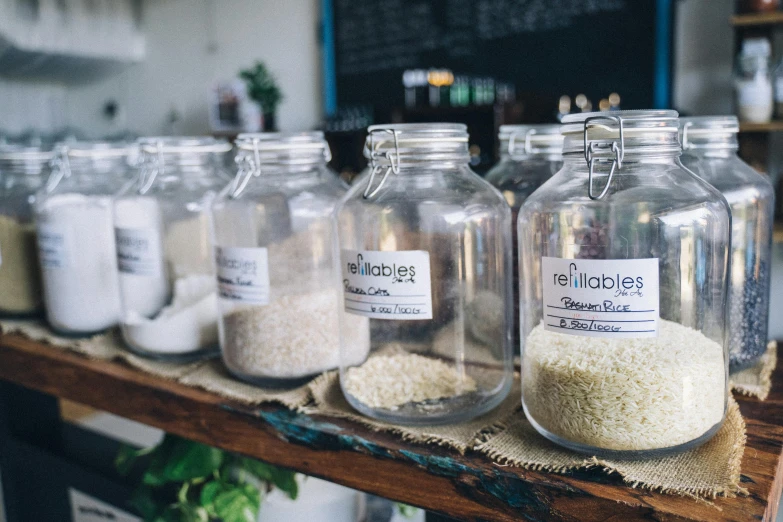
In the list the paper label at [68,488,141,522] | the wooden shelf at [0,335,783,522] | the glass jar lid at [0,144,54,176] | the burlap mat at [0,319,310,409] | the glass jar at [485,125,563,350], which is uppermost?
the glass jar lid at [0,144,54,176]

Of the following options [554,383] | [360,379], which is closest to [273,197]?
[360,379]

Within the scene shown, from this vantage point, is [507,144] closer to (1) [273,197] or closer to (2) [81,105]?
(1) [273,197]

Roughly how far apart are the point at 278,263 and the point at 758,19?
1664 mm

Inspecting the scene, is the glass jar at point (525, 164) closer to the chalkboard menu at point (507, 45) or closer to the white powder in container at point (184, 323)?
the white powder in container at point (184, 323)

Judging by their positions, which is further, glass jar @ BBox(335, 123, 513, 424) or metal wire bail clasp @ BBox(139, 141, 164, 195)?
metal wire bail clasp @ BBox(139, 141, 164, 195)

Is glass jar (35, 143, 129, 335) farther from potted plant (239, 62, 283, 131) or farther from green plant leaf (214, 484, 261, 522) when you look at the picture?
potted plant (239, 62, 283, 131)

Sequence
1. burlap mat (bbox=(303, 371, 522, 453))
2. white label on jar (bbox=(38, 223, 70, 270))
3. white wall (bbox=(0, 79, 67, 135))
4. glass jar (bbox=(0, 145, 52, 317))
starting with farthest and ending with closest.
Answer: white wall (bbox=(0, 79, 67, 135))
glass jar (bbox=(0, 145, 52, 317))
white label on jar (bbox=(38, 223, 70, 270))
burlap mat (bbox=(303, 371, 522, 453))

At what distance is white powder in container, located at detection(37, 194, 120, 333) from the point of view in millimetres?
1000

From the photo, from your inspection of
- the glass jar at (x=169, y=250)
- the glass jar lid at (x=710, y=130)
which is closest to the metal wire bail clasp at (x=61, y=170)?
the glass jar at (x=169, y=250)

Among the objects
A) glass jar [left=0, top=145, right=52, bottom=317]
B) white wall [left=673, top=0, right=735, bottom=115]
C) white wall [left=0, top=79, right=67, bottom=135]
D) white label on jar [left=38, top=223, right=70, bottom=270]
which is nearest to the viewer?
white label on jar [left=38, top=223, right=70, bottom=270]

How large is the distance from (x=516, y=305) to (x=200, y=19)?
3.48m

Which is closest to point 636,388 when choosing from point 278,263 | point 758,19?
point 278,263

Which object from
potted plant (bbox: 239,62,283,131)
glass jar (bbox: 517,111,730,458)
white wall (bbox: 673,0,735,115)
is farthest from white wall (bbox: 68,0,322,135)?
glass jar (bbox: 517,111,730,458)

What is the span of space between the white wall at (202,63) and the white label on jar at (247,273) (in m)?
2.65
